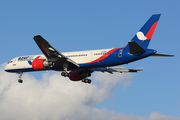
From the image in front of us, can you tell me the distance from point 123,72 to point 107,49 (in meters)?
8.25

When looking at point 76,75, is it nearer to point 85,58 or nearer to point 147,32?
point 85,58

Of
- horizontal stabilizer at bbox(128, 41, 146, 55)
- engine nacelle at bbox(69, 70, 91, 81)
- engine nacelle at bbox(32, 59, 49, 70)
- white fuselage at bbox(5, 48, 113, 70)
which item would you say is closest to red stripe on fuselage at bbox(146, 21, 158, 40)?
horizontal stabilizer at bbox(128, 41, 146, 55)

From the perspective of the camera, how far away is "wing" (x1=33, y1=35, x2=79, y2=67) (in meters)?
40.4

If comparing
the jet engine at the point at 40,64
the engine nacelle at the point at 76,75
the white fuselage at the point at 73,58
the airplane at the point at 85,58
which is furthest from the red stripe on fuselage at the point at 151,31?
the jet engine at the point at 40,64

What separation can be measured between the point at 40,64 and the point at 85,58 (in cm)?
617

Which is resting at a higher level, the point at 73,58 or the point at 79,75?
the point at 73,58

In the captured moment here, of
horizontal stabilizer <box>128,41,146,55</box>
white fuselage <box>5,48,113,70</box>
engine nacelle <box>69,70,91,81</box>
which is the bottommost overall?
engine nacelle <box>69,70,91,81</box>

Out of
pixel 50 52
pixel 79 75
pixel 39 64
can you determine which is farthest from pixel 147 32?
pixel 39 64

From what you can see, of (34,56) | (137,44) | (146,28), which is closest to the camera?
(137,44)

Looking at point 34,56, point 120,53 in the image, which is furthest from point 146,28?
point 34,56

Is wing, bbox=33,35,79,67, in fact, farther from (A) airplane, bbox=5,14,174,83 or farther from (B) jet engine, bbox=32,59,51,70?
(B) jet engine, bbox=32,59,51,70

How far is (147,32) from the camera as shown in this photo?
41.1 metres

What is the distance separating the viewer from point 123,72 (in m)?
50.5

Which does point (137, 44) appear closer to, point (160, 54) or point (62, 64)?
point (160, 54)
